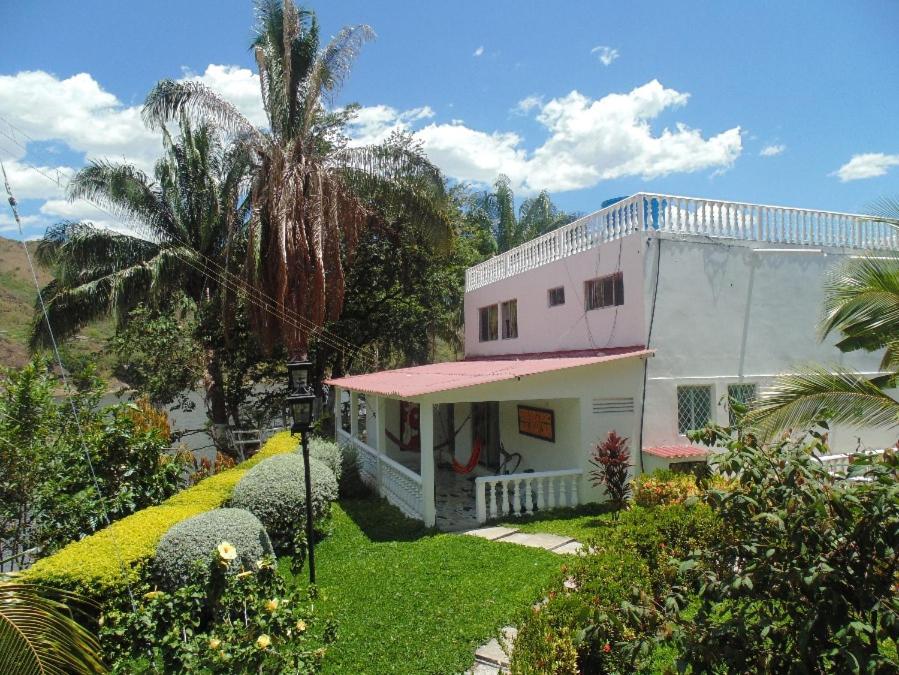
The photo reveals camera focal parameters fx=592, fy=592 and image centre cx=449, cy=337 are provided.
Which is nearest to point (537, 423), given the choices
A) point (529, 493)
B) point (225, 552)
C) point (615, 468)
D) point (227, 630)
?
point (529, 493)

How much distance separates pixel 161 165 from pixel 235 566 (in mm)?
16126

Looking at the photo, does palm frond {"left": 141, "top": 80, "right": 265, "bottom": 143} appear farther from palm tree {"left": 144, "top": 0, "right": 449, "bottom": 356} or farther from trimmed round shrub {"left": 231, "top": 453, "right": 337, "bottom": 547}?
trimmed round shrub {"left": 231, "top": 453, "right": 337, "bottom": 547}

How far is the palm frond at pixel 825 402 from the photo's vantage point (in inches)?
263

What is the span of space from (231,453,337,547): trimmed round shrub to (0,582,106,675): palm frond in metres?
4.81

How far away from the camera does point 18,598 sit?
3.90 m

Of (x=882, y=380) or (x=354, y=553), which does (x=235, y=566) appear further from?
(x=882, y=380)

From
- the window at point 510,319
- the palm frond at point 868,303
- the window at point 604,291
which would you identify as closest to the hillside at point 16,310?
the window at point 510,319

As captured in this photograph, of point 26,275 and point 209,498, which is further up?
point 26,275

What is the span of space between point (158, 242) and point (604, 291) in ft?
45.3

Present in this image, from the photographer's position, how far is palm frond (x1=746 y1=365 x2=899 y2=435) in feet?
21.9

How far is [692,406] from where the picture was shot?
11492mm

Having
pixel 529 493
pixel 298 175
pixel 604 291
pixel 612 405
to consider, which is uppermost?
pixel 298 175

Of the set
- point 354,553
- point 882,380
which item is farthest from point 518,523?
point 882,380

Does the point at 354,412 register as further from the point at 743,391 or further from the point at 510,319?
the point at 743,391
